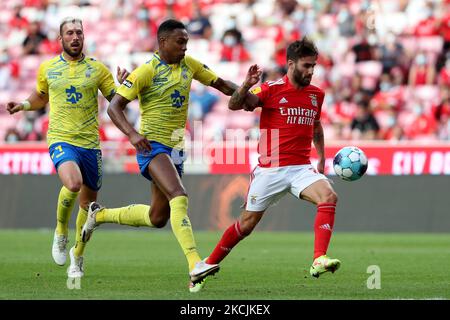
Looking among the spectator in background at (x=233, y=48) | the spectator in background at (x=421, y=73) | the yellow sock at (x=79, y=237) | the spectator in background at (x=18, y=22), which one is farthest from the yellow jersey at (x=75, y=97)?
the spectator in background at (x=18, y=22)

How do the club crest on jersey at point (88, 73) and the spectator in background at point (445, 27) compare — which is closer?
the club crest on jersey at point (88, 73)

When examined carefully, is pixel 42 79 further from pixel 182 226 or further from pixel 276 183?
pixel 276 183

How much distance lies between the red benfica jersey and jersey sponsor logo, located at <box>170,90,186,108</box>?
0.75 meters

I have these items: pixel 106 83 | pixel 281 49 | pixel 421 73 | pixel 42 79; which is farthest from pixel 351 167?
pixel 281 49

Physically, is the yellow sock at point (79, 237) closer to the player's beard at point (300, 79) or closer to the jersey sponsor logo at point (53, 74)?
the jersey sponsor logo at point (53, 74)

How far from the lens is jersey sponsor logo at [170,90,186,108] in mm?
10391

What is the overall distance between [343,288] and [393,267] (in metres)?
2.97

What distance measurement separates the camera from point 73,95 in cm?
1169

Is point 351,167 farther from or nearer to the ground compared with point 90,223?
farther from the ground

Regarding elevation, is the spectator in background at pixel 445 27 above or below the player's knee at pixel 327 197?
above

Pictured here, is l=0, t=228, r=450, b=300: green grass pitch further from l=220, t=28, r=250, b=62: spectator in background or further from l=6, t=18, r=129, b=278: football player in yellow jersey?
l=220, t=28, r=250, b=62: spectator in background

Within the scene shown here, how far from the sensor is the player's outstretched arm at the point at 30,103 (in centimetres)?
1191

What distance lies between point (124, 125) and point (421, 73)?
580 inches

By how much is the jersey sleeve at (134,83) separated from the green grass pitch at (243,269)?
181 centimetres
